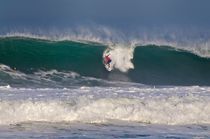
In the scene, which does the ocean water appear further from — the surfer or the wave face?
the surfer

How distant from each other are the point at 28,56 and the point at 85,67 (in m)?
2.05

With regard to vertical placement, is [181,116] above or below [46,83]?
below

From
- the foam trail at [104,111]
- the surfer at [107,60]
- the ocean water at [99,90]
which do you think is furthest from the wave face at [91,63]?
the foam trail at [104,111]

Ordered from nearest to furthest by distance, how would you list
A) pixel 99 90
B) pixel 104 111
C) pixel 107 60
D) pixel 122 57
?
pixel 104 111 < pixel 99 90 < pixel 107 60 < pixel 122 57

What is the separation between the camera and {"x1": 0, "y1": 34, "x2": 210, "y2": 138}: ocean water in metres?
9.59

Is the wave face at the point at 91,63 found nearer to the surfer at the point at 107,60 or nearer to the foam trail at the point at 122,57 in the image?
the foam trail at the point at 122,57

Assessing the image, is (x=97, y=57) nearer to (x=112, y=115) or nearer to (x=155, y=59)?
(x=155, y=59)

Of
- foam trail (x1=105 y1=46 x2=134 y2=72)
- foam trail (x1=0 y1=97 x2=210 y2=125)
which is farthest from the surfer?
foam trail (x1=0 y1=97 x2=210 y2=125)

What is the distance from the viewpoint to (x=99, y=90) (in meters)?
14.2

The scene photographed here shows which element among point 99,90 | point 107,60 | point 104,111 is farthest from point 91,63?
point 104,111

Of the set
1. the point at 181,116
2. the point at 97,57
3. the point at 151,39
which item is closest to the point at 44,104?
the point at 181,116

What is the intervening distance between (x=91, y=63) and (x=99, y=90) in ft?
16.2

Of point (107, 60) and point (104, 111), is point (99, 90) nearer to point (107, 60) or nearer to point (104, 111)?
point (104, 111)

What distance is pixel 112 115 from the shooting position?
33.8 feet
